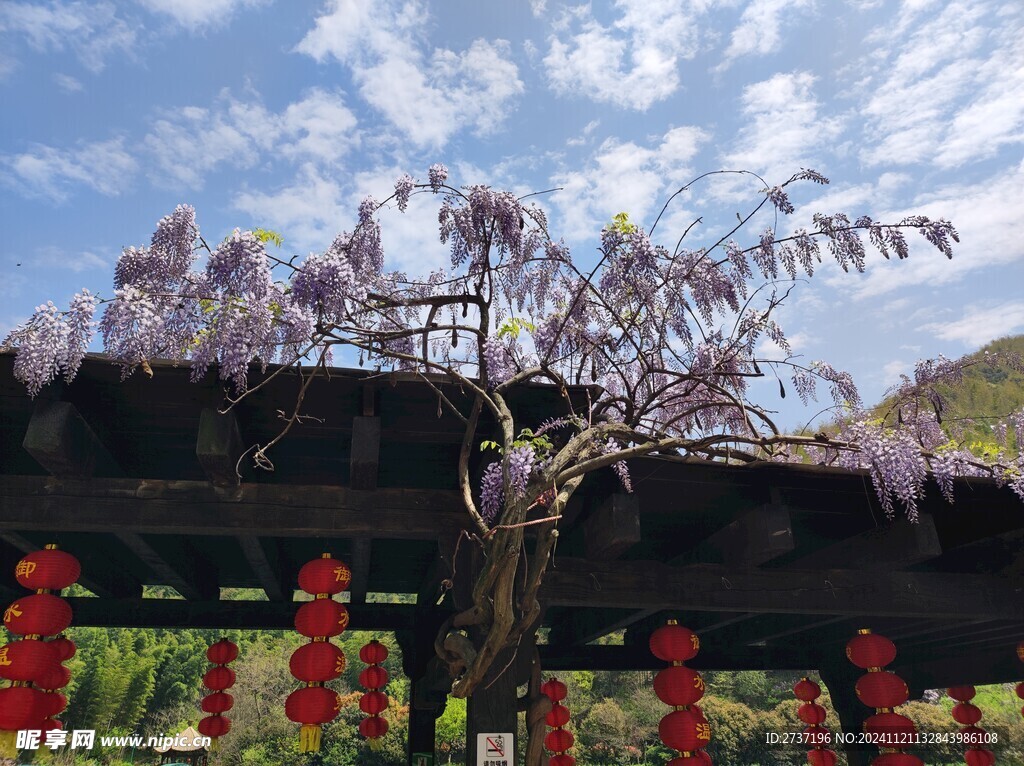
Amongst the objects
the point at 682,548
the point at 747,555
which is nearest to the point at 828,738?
the point at 682,548

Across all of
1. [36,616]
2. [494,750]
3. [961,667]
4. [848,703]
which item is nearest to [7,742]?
[36,616]

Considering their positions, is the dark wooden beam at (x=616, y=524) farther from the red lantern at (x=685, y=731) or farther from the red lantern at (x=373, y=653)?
the red lantern at (x=373, y=653)

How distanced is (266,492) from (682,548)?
2878 mm

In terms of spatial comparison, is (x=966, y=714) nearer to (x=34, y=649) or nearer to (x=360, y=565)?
(x=360, y=565)

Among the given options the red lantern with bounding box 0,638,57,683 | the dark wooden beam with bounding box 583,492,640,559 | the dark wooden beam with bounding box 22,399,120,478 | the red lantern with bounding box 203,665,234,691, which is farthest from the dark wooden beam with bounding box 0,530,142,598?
the dark wooden beam with bounding box 583,492,640,559

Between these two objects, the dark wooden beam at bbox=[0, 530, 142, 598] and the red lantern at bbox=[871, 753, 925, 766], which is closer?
the red lantern at bbox=[871, 753, 925, 766]

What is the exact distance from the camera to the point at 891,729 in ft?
17.6

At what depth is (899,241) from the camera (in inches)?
188

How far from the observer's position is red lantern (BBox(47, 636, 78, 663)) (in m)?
4.45

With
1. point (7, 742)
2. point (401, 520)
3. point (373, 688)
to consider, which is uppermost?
point (401, 520)

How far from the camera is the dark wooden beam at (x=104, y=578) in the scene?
5473mm

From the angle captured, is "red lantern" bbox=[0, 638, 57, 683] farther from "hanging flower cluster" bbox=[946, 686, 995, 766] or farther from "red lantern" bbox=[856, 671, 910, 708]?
"hanging flower cluster" bbox=[946, 686, 995, 766]

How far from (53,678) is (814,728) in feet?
21.4

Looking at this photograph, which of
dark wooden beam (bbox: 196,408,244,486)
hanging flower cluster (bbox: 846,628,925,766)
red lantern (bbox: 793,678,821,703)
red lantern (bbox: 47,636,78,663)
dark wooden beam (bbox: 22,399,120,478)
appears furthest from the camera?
red lantern (bbox: 793,678,821,703)
